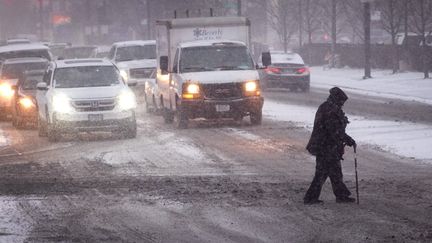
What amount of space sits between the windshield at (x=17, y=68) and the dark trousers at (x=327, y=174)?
55.8 ft

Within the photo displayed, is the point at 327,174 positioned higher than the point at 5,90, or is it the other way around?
the point at 5,90

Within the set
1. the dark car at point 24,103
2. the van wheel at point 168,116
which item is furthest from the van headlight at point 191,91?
the dark car at point 24,103

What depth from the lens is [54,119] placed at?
20719mm

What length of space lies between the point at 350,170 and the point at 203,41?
996 centimetres

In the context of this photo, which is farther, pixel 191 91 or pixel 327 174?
pixel 191 91

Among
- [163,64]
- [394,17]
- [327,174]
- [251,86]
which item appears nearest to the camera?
[327,174]

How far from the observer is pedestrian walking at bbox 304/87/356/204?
1192cm

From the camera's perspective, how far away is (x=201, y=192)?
43.5ft

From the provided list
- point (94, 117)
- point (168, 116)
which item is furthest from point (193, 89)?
point (94, 117)

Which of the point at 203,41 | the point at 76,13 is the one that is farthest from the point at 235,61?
the point at 76,13

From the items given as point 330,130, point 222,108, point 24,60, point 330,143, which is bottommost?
point 222,108

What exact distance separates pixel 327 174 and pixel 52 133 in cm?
1015

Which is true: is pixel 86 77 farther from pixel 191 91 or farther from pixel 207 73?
pixel 207 73

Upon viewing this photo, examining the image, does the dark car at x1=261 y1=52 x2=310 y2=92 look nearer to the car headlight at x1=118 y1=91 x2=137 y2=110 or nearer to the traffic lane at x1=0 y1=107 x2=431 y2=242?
the car headlight at x1=118 y1=91 x2=137 y2=110
